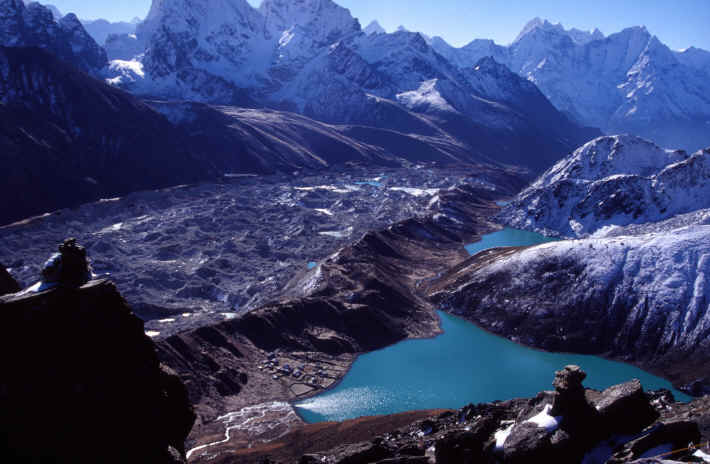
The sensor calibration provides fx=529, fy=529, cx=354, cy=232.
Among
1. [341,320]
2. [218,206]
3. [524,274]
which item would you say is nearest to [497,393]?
[341,320]

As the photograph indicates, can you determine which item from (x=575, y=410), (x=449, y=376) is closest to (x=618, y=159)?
(x=449, y=376)

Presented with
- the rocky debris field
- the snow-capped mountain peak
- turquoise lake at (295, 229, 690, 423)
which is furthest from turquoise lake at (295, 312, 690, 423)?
the snow-capped mountain peak

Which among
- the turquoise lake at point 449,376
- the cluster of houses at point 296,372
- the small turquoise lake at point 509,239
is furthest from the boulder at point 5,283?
the small turquoise lake at point 509,239

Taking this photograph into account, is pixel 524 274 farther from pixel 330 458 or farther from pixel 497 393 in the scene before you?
pixel 330 458

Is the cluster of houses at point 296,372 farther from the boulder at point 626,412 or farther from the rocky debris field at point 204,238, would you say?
the boulder at point 626,412

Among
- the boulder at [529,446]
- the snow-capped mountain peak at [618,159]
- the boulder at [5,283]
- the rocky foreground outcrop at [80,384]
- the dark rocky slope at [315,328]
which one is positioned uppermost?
the snow-capped mountain peak at [618,159]

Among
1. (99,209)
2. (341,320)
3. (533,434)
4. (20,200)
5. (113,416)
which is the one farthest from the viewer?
(99,209)
